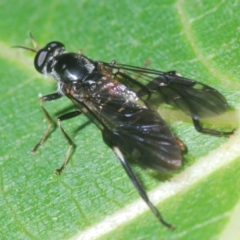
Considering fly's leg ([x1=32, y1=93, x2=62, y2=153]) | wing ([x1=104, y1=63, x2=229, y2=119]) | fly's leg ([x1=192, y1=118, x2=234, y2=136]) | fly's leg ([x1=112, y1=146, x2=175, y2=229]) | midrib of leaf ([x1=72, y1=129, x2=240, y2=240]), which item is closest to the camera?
fly's leg ([x1=112, y1=146, x2=175, y2=229])

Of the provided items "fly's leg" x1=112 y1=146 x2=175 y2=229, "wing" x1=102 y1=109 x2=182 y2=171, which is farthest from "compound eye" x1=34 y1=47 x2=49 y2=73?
"fly's leg" x1=112 y1=146 x2=175 y2=229

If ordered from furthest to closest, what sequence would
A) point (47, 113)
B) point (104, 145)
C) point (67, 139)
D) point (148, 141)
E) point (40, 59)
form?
point (40, 59) < point (47, 113) < point (67, 139) < point (104, 145) < point (148, 141)

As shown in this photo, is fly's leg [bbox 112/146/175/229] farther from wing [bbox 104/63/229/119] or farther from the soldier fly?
wing [bbox 104/63/229/119]

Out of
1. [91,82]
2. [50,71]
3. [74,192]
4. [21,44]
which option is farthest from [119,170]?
[21,44]

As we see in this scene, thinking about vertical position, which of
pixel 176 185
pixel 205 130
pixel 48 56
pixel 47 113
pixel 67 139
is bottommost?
pixel 176 185

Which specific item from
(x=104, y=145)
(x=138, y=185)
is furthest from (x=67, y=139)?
(x=138, y=185)

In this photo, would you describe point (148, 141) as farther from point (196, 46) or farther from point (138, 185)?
point (196, 46)

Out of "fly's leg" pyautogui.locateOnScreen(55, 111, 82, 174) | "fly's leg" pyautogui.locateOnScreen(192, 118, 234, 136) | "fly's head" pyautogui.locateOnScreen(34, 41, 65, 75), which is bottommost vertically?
"fly's leg" pyautogui.locateOnScreen(192, 118, 234, 136)

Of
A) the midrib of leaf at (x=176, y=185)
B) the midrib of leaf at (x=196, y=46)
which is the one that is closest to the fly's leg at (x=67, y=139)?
the midrib of leaf at (x=176, y=185)
